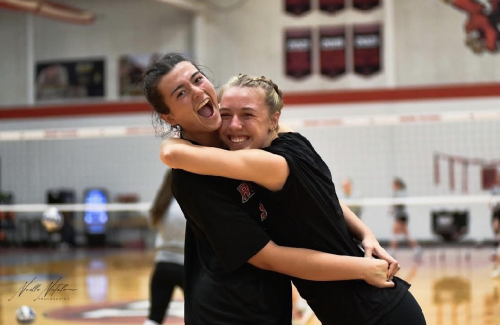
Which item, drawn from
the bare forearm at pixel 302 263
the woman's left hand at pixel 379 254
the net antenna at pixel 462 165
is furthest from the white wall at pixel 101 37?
the bare forearm at pixel 302 263

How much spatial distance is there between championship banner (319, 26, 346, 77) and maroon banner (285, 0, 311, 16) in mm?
708

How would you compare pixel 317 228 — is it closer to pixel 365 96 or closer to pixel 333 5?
pixel 365 96

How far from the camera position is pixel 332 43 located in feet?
64.3

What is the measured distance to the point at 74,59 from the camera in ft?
71.3

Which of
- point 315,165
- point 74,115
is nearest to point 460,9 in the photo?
point 74,115

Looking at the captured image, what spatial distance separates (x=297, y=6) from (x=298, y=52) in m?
1.21

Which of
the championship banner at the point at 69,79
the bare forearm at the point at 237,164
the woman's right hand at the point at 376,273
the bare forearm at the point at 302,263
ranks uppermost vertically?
the championship banner at the point at 69,79

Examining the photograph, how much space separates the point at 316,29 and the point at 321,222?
17.5 metres

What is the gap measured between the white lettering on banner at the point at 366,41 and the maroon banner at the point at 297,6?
1.55 meters

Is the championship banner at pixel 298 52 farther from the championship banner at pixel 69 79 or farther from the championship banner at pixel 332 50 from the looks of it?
the championship banner at pixel 69 79

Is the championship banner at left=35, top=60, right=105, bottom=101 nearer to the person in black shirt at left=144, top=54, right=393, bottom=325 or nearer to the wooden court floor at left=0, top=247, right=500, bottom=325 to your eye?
the wooden court floor at left=0, top=247, right=500, bottom=325

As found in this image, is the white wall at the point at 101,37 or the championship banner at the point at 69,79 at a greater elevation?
the white wall at the point at 101,37

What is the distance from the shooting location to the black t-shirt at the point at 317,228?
8.48 ft

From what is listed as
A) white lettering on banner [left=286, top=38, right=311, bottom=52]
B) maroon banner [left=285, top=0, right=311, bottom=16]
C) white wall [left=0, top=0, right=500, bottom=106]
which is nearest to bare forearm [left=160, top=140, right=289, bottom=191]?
white wall [left=0, top=0, right=500, bottom=106]
